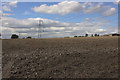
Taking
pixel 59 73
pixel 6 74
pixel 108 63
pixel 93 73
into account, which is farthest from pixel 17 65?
pixel 108 63

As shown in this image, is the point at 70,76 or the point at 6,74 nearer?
the point at 70,76

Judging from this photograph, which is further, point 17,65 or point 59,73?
point 17,65

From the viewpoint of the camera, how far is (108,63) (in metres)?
10.4

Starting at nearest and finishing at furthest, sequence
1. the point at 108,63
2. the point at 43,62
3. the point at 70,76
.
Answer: the point at 70,76, the point at 108,63, the point at 43,62

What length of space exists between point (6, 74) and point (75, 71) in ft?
19.6

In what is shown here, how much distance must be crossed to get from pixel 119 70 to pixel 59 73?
4.68 m

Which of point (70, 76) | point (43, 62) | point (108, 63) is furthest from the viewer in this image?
point (43, 62)

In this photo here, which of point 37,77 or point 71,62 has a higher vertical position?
point 71,62

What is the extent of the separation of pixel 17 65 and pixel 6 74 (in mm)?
1318

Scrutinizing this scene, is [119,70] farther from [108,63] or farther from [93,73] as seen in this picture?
[93,73]

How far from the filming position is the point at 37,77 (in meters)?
9.38

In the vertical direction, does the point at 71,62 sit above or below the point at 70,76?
above

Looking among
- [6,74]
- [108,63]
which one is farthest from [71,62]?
[6,74]

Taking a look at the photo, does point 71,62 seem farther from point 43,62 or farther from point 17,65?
point 17,65
